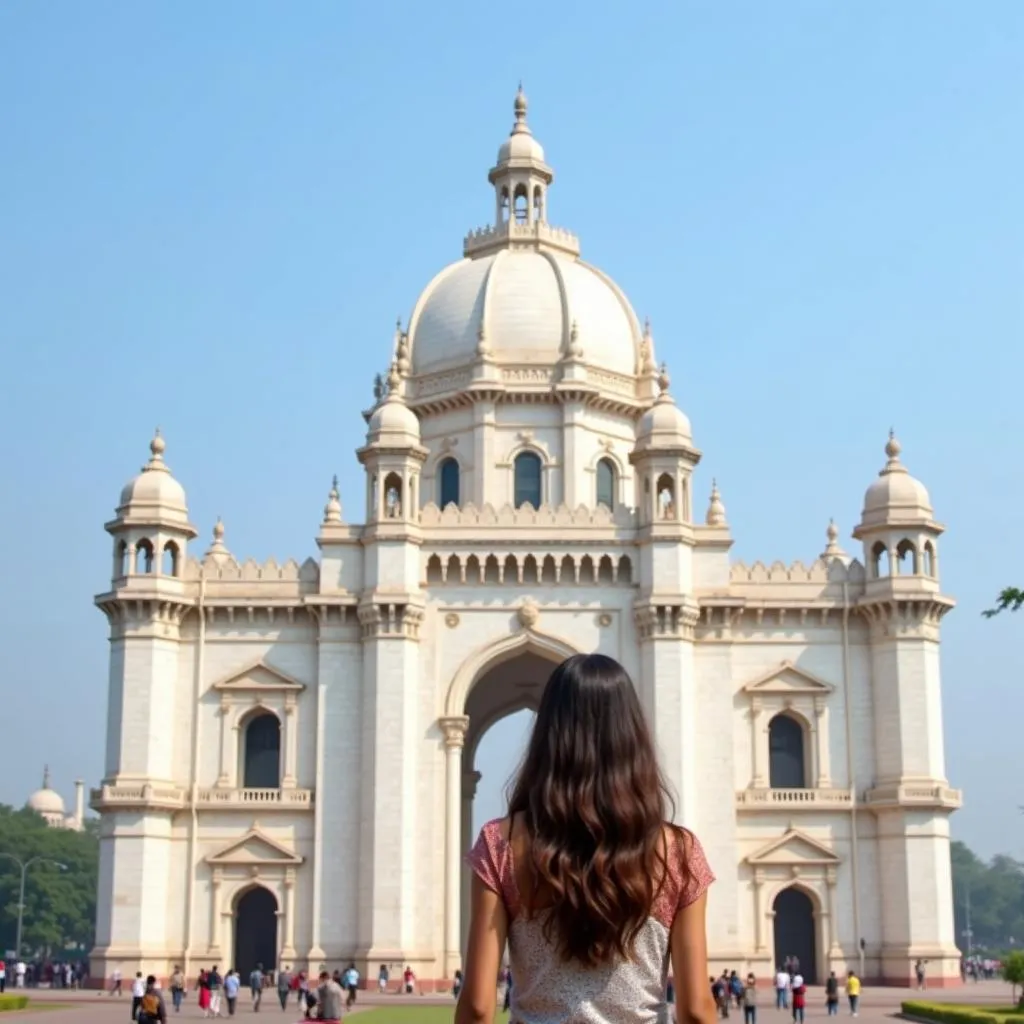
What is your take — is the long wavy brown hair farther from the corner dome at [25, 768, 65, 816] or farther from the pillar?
the corner dome at [25, 768, 65, 816]

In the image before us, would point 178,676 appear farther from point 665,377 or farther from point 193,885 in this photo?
point 665,377

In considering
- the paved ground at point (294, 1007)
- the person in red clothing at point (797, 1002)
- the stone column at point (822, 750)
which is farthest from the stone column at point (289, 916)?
the person in red clothing at point (797, 1002)

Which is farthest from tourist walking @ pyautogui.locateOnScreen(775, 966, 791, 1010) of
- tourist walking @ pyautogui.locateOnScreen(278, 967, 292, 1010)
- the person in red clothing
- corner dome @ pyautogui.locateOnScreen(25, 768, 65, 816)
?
corner dome @ pyautogui.locateOnScreen(25, 768, 65, 816)

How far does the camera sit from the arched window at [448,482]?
2379 inches

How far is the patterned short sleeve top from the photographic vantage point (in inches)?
192

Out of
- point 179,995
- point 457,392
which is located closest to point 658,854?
point 179,995

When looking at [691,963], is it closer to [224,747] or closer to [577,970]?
[577,970]

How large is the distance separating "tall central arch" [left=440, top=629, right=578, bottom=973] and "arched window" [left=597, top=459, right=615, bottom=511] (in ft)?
20.0

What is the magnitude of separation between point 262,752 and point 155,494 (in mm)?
8331

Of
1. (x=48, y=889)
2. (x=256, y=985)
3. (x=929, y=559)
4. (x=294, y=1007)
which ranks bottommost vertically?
(x=294, y=1007)

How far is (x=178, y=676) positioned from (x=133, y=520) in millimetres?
4800

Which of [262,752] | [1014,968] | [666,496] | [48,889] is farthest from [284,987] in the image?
[48,889]

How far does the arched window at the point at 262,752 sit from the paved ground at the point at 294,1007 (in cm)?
615

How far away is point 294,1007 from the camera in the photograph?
45.8 metres
